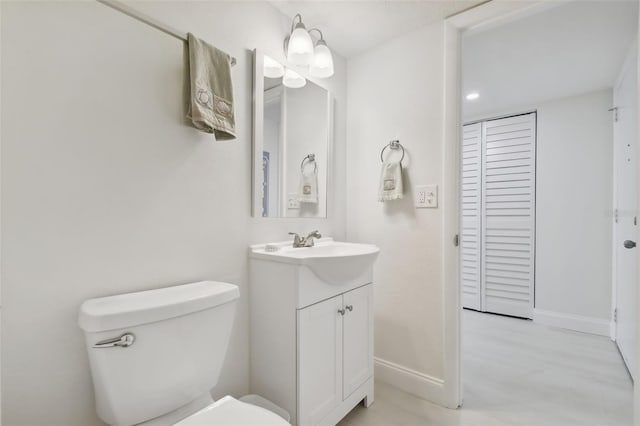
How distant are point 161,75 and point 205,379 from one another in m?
1.15

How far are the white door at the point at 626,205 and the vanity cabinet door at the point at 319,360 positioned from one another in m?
1.71

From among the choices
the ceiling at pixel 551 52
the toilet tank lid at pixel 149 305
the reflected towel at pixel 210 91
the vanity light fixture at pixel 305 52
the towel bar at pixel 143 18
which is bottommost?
the toilet tank lid at pixel 149 305

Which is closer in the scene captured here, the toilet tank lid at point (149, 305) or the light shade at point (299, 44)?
the toilet tank lid at point (149, 305)

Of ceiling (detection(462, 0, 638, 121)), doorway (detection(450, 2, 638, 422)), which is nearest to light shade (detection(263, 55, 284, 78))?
ceiling (detection(462, 0, 638, 121))

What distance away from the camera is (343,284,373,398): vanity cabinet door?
1466 mm

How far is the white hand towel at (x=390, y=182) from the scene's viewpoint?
1.79 meters

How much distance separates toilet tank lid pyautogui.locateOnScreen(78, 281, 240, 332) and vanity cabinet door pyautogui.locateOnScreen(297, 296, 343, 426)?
0.37 meters

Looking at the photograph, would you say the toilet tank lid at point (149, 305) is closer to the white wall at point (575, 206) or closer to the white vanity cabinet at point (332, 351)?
the white vanity cabinet at point (332, 351)

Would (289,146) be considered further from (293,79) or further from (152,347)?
(152,347)

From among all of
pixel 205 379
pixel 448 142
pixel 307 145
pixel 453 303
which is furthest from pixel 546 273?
pixel 205 379

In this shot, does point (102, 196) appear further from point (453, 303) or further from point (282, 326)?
point (453, 303)

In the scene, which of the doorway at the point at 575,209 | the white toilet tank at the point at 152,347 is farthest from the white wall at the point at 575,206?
the white toilet tank at the point at 152,347

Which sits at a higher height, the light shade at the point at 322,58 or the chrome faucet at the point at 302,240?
the light shade at the point at 322,58

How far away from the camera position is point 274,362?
131cm
